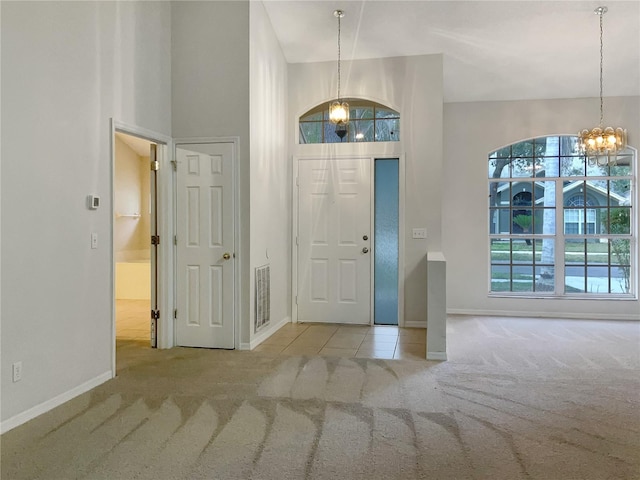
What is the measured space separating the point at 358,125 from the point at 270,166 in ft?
4.34

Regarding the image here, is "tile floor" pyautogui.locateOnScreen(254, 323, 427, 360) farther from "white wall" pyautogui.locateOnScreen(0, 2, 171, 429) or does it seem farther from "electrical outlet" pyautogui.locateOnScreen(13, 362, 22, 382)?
"electrical outlet" pyautogui.locateOnScreen(13, 362, 22, 382)

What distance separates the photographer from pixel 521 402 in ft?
10.6

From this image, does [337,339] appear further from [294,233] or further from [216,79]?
[216,79]

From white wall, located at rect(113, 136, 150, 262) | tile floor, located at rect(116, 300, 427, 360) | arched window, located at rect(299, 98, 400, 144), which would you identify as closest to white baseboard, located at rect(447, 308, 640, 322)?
tile floor, located at rect(116, 300, 427, 360)

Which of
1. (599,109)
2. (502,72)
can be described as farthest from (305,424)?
(599,109)

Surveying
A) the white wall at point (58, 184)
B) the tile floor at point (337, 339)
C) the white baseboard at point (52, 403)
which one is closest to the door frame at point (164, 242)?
the tile floor at point (337, 339)

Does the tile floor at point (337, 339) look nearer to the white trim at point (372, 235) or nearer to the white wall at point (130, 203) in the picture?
the white trim at point (372, 235)

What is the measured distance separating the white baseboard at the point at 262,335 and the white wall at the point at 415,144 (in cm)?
149

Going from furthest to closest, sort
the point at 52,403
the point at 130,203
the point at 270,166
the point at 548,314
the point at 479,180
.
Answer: the point at 130,203
the point at 479,180
the point at 548,314
the point at 270,166
the point at 52,403

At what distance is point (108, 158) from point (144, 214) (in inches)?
206

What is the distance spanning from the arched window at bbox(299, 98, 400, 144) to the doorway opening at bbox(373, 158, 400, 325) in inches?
13.1

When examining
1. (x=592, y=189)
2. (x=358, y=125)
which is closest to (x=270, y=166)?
(x=358, y=125)

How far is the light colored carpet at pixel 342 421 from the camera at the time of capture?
2.36 metres

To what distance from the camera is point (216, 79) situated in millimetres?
4570
